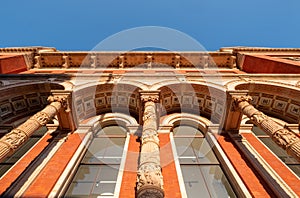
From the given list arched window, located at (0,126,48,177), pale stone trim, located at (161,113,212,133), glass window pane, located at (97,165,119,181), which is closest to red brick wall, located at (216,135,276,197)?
pale stone trim, located at (161,113,212,133)

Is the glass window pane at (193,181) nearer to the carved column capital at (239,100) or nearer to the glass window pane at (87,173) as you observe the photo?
the carved column capital at (239,100)

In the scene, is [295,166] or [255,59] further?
[255,59]

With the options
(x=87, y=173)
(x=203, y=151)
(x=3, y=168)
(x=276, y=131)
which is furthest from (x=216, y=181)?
(x=3, y=168)

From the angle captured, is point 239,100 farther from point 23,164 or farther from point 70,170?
point 23,164

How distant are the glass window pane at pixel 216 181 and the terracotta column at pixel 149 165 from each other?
272 centimetres

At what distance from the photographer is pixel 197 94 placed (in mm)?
11836

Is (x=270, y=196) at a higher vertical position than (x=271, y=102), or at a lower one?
lower

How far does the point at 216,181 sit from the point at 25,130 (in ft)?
21.2

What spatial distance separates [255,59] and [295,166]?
29.6 ft

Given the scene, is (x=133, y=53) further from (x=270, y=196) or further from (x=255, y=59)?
(x=270, y=196)

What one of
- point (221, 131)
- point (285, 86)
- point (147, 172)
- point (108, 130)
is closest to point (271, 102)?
point (285, 86)

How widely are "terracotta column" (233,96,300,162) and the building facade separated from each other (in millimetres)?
32

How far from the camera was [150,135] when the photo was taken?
696 centimetres

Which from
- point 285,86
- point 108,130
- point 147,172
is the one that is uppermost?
point 285,86
